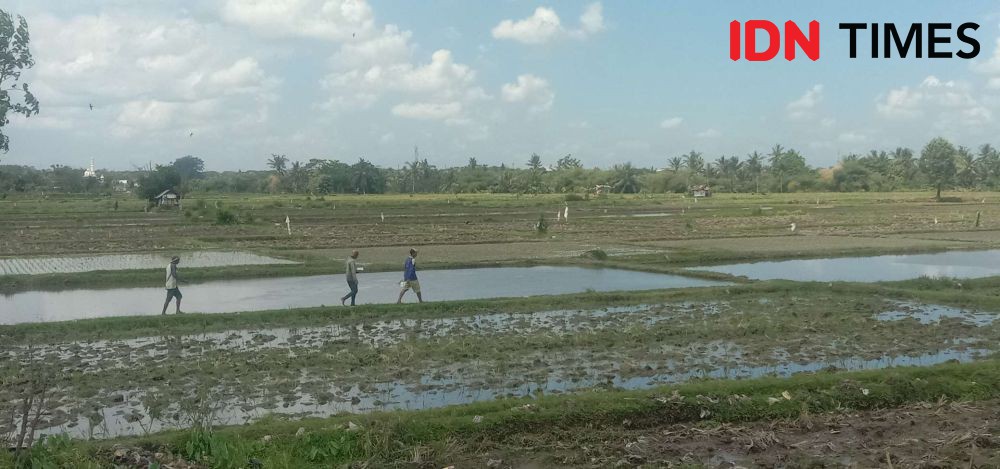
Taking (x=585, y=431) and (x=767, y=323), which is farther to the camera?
(x=767, y=323)

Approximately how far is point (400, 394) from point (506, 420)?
73.6 inches

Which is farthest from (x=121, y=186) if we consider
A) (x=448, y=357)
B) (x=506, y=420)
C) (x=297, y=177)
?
(x=506, y=420)

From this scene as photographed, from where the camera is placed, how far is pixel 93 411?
7785 millimetres

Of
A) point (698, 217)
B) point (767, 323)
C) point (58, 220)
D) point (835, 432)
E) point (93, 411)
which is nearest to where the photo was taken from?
point (835, 432)

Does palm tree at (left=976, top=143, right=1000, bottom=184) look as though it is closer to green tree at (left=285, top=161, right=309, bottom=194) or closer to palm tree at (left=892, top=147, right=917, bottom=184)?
palm tree at (left=892, top=147, right=917, bottom=184)

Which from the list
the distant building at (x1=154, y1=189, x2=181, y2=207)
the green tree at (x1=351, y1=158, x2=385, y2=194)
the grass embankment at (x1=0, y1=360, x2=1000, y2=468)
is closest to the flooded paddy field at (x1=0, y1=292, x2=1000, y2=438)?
the grass embankment at (x1=0, y1=360, x2=1000, y2=468)

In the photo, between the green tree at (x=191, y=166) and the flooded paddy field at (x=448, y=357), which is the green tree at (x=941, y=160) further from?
the green tree at (x=191, y=166)

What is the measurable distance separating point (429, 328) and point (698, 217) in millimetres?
32940

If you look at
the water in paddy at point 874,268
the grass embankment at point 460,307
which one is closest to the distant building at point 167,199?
the water in paddy at point 874,268

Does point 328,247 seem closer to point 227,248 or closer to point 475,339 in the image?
point 227,248

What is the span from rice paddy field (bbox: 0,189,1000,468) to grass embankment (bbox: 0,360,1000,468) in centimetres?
2

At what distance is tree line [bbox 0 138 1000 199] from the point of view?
7912 cm

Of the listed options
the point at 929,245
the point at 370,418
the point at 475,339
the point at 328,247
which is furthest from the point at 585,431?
the point at 929,245

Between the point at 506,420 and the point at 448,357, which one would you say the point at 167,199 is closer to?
the point at 448,357
